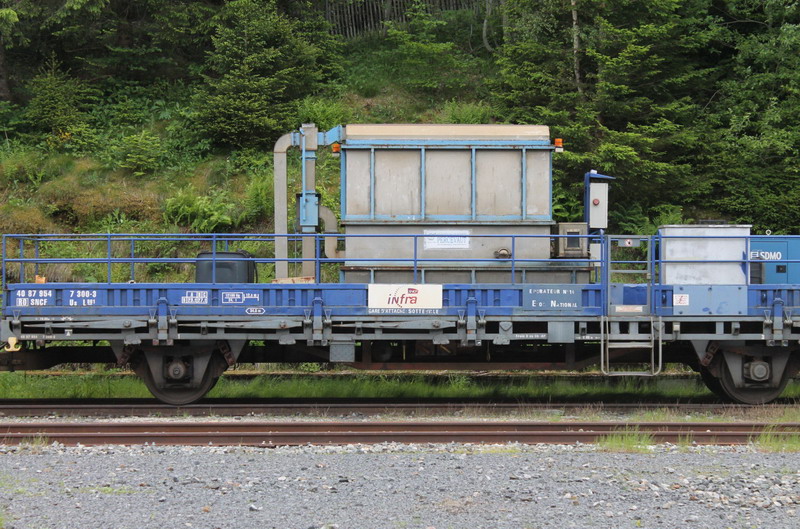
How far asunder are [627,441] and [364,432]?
3.05 m

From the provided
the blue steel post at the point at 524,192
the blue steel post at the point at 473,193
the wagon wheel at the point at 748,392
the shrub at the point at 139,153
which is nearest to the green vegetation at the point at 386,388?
the wagon wheel at the point at 748,392

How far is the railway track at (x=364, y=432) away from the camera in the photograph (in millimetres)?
8867

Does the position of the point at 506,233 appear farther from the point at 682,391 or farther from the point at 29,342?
the point at 29,342

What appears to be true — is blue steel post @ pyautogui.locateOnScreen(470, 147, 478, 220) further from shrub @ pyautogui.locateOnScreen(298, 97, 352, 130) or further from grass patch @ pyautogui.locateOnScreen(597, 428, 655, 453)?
shrub @ pyautogui.locateOnScreen(298, 97, 352, 130)

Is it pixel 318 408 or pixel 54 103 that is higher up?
pixel 54 103

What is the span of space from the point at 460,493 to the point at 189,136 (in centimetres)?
1729

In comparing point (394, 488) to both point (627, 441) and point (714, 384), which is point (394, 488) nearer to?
point (627, 441)

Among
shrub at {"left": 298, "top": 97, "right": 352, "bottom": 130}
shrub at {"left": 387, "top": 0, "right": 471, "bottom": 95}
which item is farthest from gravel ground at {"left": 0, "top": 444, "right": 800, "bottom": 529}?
shrub at {"left": 387, "top": 0, "right": 471, "bottom": 95}

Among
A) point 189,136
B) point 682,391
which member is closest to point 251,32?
point 189,136

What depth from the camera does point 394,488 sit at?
6840mm

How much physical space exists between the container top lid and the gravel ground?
16.1 ft

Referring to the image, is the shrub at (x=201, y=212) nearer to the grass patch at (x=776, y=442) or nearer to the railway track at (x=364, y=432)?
the railway track at (x=364, y=432)

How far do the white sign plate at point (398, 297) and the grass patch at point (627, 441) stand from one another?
2.95 m

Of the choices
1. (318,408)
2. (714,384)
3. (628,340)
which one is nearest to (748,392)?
(714,384)
